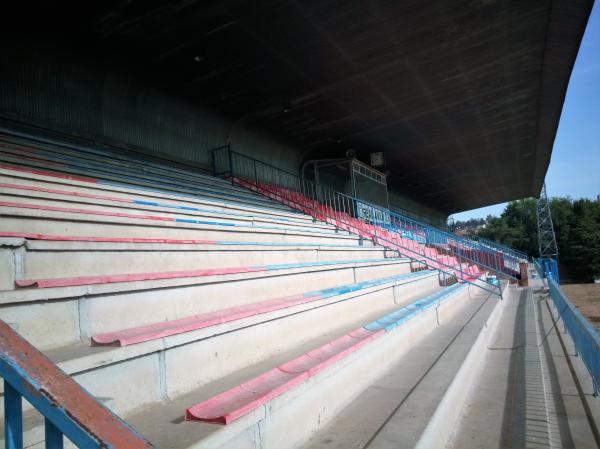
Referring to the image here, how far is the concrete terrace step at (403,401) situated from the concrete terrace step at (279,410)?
8 cm

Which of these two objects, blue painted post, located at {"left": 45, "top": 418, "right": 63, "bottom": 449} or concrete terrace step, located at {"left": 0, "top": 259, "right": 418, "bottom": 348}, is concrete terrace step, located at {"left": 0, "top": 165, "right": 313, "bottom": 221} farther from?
blue painted post, located at {"left": 45, "top": 418, "right": 63, "bottom": 449}

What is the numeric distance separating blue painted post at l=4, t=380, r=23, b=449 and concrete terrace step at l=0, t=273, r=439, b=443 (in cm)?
43

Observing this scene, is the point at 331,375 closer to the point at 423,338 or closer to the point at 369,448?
the point at 369,448

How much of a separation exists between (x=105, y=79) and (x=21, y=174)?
4.64 metres

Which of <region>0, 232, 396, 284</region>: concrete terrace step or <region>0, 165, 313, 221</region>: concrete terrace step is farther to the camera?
<region>0, 165, 313, 221</region>: concrete terrace step

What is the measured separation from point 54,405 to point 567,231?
183 ft

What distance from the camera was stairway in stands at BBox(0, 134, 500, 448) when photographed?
170 centimetres

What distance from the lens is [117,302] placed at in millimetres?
2090

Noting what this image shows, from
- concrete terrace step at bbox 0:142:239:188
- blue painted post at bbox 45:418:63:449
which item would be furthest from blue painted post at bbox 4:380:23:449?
concrete terrace step at bbox 0:142:239:188

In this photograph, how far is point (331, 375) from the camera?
7.77ft

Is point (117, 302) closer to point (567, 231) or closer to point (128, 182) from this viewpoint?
Result: point (128, 182)

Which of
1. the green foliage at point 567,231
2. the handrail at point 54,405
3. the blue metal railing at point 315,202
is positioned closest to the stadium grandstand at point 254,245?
the handrail at point 54,405

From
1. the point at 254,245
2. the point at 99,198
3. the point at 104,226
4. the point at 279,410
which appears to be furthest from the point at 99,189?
the point at 279,410

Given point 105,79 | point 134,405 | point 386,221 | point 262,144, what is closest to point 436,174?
point 386,221
